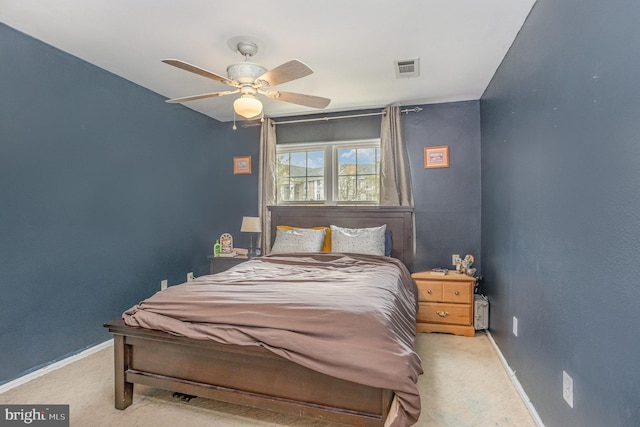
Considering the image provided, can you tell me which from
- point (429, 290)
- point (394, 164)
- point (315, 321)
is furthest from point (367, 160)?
point (315, 321)

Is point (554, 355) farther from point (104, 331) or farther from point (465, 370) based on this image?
point (104, 331)

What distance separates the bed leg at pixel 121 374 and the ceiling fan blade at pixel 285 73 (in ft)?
6.26

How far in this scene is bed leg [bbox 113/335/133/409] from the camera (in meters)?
2.05

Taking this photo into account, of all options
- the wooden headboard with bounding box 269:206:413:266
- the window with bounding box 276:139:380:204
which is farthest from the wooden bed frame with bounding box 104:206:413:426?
the window with bounding box 276:139:380:204

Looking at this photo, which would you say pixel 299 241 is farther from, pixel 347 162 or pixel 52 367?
pixel 52 367

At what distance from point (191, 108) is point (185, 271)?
2008mm

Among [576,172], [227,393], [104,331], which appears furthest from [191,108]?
[576,172]

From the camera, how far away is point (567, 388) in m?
1.55

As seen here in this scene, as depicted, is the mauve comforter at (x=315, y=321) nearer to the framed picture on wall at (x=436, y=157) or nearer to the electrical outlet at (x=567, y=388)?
the electrical outlet at (x=567, y=388)

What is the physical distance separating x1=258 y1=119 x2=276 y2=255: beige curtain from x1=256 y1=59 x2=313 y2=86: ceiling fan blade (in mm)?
1924

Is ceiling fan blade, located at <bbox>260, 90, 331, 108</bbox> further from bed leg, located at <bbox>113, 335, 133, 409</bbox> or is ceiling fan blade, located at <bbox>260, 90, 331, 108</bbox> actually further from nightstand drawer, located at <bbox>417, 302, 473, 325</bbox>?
nightstand drawer, located at <bbox>417, 302, 473, 325</bbox>

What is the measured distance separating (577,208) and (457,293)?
2063 millimetres

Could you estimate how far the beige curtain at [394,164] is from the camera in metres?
3.82

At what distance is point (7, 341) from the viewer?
2.35m
